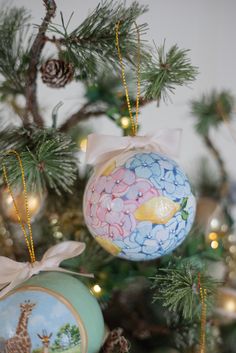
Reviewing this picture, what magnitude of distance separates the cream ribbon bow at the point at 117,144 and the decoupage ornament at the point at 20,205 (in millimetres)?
115

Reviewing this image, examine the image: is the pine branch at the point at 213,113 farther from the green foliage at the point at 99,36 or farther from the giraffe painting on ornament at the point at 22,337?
the giraffe painting on ornament at the point at 22,337

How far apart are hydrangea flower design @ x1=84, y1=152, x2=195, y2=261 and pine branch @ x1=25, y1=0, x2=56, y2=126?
0.58ft

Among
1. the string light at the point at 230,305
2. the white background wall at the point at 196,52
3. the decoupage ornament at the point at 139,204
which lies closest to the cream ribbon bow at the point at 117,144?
the decoupage ornament at the point at 139,204

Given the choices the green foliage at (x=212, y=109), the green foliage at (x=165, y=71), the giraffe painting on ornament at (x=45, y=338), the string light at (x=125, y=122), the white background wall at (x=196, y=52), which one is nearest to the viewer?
the giraffe painting on ornament at (x=45, y=338)

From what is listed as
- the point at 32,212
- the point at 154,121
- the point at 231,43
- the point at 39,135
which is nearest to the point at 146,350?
the point at 32,212

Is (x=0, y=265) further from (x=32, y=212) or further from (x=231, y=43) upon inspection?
(x=231, y=43)

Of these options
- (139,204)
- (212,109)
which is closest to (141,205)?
(139,204)

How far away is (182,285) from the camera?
0.64 metres

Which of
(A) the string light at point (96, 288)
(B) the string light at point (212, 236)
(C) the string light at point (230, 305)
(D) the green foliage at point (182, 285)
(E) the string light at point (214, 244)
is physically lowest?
(C) the string light at point (230, 305)

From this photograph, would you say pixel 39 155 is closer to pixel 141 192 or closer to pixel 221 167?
pixel 141 192

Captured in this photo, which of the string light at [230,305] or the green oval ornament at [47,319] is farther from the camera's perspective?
the string light at [230,305]

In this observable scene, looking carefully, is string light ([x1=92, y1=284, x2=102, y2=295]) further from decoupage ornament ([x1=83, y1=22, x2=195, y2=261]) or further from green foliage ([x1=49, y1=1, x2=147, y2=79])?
green foliage ([x1=49, y1=1, x2=147, y2=79])

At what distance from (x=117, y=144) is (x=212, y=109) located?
375mm

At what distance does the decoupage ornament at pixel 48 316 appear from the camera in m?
0.55
